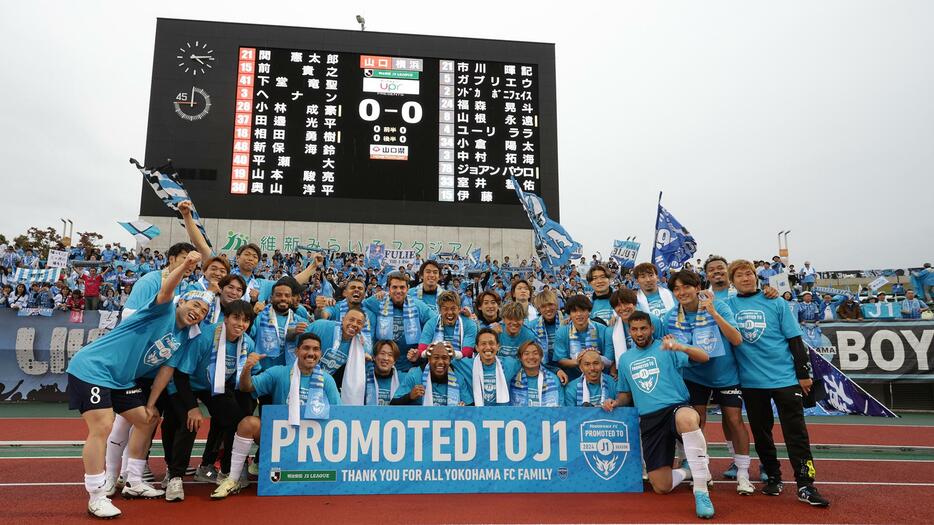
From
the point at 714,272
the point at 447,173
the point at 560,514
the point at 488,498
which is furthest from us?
the point at 447,173

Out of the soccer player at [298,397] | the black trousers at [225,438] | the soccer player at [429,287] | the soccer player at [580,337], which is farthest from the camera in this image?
the soccer player at [429,287]

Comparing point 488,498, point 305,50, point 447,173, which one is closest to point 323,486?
point 488,498

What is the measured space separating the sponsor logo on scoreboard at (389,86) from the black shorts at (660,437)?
17.3m

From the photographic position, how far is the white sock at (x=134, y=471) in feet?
14.9

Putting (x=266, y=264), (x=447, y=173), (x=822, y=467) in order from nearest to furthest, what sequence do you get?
(x=822, y=467) → (x=266, y=264) → (x=447, y=173)

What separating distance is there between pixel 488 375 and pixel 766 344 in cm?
250

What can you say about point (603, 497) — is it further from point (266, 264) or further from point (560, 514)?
point (266, 264)

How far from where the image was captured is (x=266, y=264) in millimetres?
18344

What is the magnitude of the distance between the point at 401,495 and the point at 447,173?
53.1ft

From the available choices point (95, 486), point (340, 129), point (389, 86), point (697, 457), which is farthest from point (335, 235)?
point (697, 457)

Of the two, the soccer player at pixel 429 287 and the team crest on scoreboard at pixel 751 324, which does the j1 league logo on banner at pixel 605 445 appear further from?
the soccer player at pixel 429 287

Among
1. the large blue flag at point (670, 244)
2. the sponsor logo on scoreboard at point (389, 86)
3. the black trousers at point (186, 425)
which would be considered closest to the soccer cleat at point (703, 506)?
the black trousers at point (186, 425)

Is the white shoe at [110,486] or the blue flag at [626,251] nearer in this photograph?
the white shoe at [110,486]

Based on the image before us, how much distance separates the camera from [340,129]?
64.0 ft
